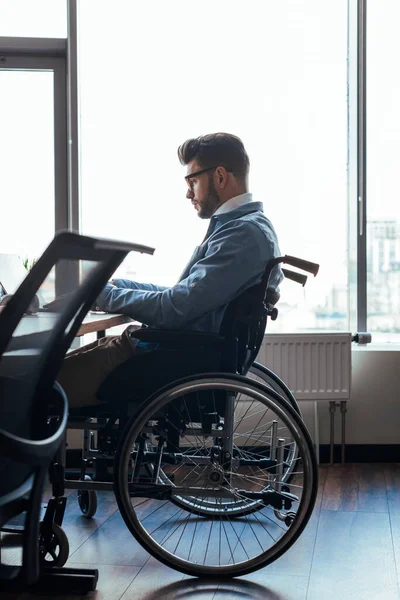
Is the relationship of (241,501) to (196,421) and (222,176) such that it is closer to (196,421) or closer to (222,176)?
(196,421)

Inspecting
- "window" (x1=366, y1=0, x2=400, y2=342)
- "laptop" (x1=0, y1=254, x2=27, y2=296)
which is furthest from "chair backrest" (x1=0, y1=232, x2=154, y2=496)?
"window" (x1=366, y1=0, x2=400, y2=342)

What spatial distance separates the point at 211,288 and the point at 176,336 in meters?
0.17

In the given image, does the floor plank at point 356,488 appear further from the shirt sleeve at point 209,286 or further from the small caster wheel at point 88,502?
the shirt sleeve at point 209,286

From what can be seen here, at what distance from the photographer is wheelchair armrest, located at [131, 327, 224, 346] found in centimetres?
221

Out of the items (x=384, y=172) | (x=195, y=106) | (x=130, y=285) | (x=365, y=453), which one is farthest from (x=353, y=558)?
(x=195, y=106)

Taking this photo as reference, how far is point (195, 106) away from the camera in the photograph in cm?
378

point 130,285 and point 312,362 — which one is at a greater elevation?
point 130,285

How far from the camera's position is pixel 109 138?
148 inches

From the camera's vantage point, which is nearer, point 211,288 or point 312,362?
point 211,288

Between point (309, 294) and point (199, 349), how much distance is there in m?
1.64

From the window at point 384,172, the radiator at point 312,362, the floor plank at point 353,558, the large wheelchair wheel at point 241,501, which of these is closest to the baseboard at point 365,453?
the radiator at point 312,362

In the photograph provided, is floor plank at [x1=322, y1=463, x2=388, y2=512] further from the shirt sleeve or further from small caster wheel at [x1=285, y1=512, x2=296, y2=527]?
the shirt sleeve

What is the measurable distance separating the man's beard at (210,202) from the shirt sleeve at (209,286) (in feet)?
0.94

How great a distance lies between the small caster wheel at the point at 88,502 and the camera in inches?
110
